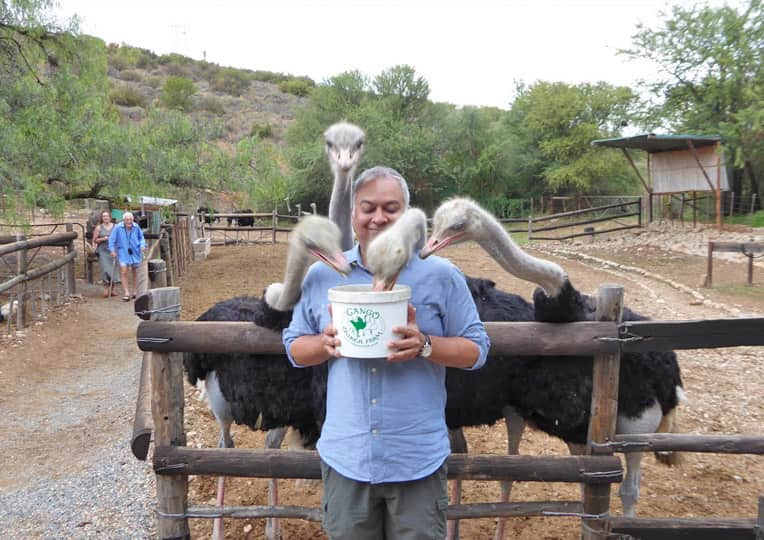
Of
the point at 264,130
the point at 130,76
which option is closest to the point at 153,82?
the point at 130,76

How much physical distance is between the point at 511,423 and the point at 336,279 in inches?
62.4

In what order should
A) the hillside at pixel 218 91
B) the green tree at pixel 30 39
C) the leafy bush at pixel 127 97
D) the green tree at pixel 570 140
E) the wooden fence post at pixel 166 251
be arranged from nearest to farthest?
the green tree at pixel 30 39 → the wooden fence post at pixel 166 251 → the green tree at pixel 570 140 → the leafy bush at pixel 127 97 → the hillside at pixel 218 91

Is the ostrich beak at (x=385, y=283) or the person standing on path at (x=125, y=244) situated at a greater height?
the ostrich beak at (x=385, y=283)

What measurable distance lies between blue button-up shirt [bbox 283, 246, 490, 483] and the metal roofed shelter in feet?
45.8

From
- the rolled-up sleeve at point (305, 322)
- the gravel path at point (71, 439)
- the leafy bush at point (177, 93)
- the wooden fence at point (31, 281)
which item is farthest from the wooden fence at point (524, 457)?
the leafy bush at point (177, 93)

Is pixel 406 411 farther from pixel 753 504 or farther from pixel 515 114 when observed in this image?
pixel 515 114

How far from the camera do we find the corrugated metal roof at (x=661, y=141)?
14104 mm

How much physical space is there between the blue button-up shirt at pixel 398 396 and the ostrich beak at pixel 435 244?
0.04m

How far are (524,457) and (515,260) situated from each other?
79cm

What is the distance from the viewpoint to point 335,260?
162 centimetres

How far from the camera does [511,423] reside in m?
2.94

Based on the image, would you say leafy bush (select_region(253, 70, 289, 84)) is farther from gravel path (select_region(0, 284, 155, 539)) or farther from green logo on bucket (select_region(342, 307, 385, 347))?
green logo on bucket (select_region(342, 307, 385, 347))

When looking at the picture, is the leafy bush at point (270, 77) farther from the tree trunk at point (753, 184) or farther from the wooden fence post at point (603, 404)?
the wooden fence post at point (603, 404)

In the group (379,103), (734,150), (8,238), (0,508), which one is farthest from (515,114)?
(0,508)
